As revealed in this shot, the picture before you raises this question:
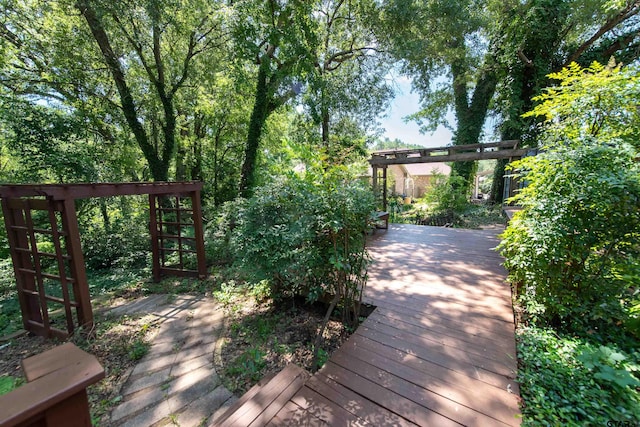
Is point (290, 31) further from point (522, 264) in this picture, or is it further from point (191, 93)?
point (522, 264)

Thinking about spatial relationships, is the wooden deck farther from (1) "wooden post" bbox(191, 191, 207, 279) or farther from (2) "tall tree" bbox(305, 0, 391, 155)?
(2) "tall tree" bbox(305, 0, 391, 155)

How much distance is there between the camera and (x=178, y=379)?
2.45 meters

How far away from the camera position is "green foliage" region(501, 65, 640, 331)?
6.99 ft

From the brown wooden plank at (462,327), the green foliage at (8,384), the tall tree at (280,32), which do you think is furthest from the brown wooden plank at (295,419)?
the tall tree at (280,32)

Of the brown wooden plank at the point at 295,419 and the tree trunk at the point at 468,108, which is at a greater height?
the tree trunk at the point at 468,108

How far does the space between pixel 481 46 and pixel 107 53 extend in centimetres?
1185

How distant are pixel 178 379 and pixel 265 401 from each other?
1168mm

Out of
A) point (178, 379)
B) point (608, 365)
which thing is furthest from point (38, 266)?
point (608, 365)

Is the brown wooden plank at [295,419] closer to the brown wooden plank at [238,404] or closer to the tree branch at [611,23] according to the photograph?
the brown wooden plank at [238,404]

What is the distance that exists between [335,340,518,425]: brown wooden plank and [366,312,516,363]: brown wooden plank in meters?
0.36

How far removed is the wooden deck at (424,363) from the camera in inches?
67.9

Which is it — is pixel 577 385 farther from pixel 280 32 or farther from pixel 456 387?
pixel 280 32

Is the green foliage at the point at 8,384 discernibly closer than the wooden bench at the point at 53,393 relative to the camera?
No

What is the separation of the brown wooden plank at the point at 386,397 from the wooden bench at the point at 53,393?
5.51 ft
